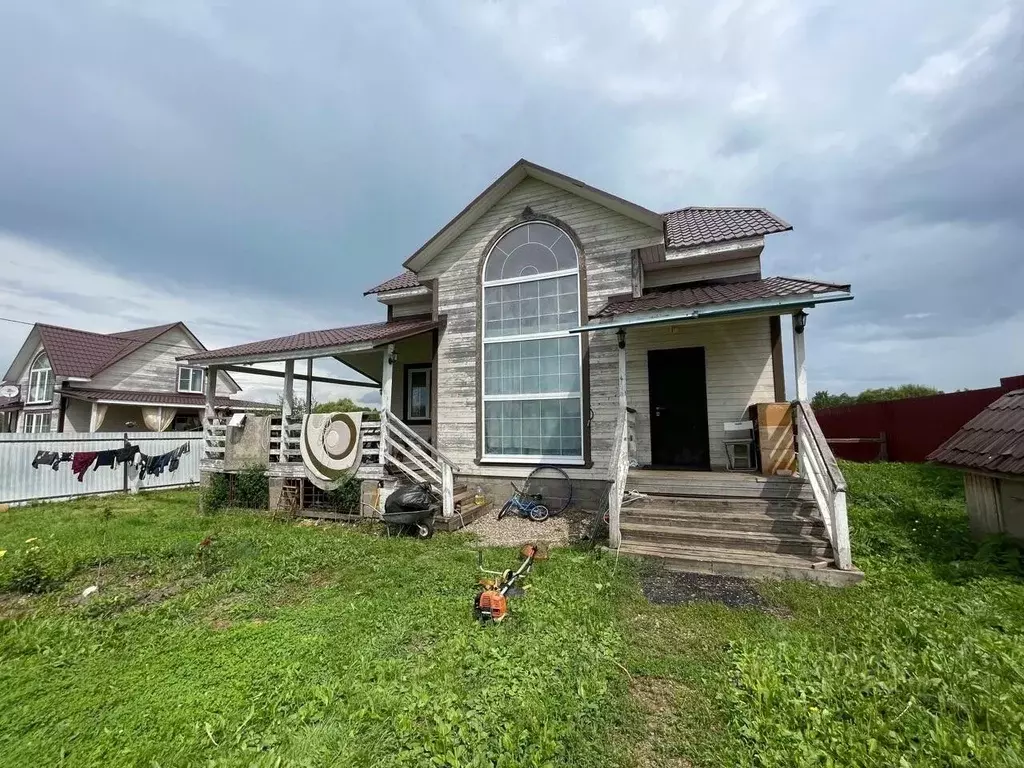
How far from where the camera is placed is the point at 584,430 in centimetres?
838

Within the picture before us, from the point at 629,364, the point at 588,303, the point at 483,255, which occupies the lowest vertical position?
the point at 629,364

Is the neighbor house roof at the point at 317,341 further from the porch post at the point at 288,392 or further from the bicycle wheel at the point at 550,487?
the bicycle wheel at the point at 550,487

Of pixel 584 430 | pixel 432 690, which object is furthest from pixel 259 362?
pixel 432 690

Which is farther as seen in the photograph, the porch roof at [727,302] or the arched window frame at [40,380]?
the arched window frame at [40,380]

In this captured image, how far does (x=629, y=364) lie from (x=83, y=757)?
324 inches

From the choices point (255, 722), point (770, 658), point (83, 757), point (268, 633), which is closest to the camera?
point (83, 757)

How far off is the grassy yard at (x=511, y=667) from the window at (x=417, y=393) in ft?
19.6

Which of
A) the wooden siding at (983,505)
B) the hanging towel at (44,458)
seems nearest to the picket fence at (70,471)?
the hanging towel at (44,458)

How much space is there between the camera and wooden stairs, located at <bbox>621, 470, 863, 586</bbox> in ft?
16.7

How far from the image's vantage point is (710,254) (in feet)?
26.8

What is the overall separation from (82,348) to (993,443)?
95.7 ft

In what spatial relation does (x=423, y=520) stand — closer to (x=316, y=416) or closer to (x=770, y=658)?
(x=316, y=416)

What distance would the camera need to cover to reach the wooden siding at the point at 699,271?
8.33m

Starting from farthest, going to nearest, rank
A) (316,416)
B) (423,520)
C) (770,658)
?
(316,416) → (423,520) → (770,658)
